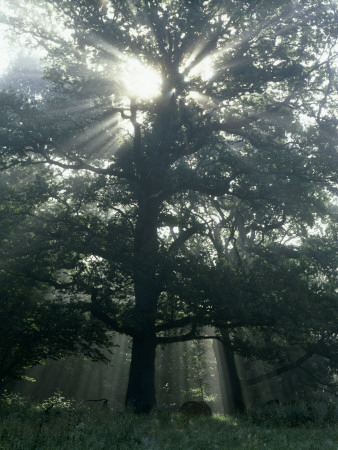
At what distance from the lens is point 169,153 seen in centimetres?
2078

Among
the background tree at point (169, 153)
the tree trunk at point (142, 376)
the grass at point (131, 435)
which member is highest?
the background tree at point (169, 153)

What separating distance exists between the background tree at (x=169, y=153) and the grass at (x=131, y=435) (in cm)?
498

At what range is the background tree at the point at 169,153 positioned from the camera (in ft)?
55.4

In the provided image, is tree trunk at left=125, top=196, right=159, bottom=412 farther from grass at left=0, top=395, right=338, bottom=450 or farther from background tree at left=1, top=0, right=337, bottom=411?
grass at left=0, top=395, right=338, bottom=450

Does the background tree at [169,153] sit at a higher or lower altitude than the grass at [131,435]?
higher

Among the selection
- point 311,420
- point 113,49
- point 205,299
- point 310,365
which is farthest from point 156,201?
point 310,365

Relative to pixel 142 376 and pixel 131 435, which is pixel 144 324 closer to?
pixel 142 376

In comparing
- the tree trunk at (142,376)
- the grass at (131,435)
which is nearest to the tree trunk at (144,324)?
the tree trunk at (142,376)

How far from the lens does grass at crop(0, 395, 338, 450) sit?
328 inches

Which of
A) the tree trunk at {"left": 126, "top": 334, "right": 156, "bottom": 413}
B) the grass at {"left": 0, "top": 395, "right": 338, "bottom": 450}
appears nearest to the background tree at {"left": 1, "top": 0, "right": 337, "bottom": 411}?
the tree trunk at {"left": 126, "top": 334, "right": 156, "bottom": 413}

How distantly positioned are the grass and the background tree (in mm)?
4978

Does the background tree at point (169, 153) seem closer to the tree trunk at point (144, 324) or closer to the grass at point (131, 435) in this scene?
the tree trunk at point (144, 324)

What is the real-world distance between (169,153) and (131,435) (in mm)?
14157

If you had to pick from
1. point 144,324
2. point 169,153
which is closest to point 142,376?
point 144,324
